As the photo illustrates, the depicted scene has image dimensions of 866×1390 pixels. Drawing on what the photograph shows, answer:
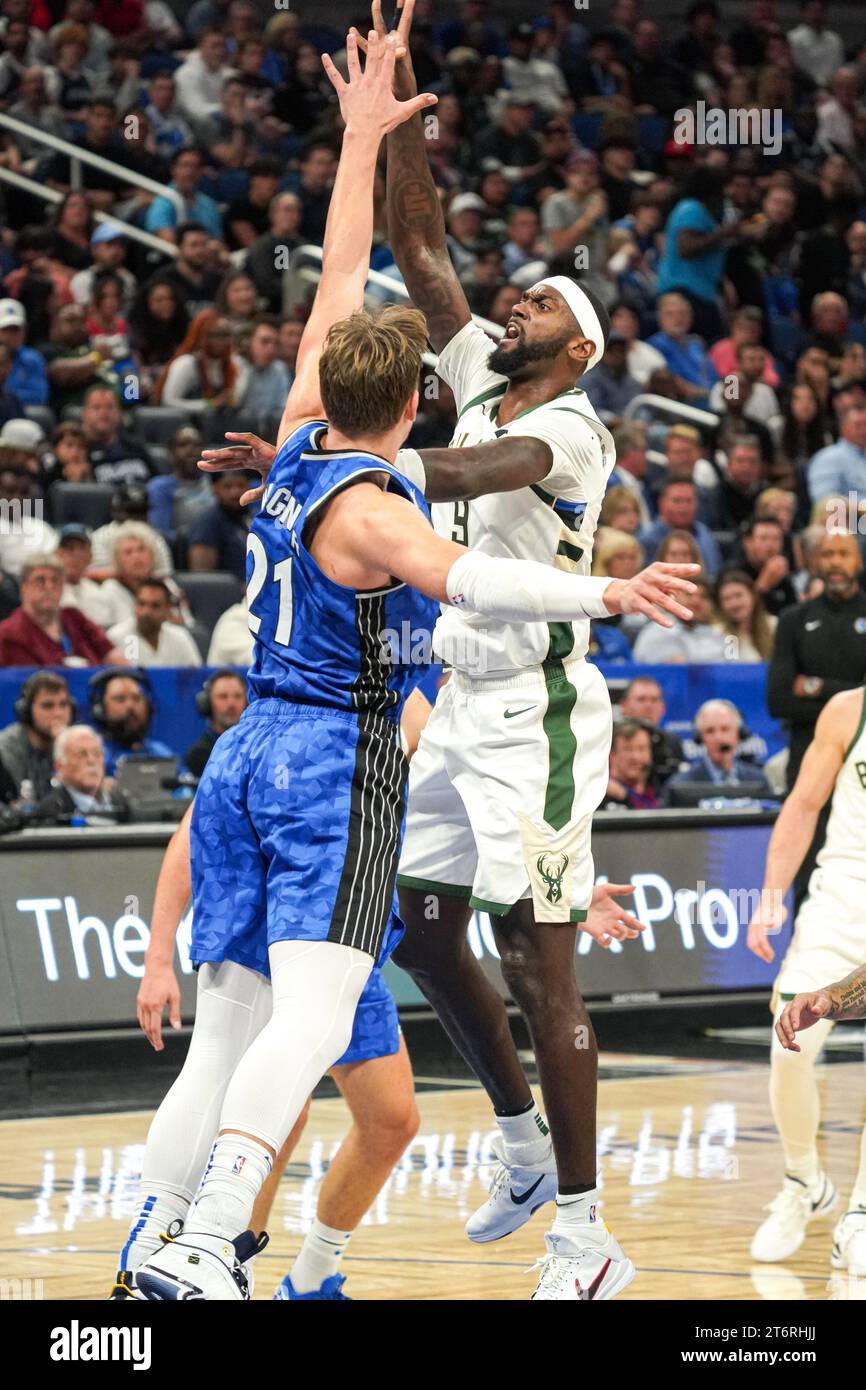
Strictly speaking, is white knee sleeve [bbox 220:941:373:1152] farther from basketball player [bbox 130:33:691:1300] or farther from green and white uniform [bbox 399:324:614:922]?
green and white uniform [bbox 399:324:614:922]

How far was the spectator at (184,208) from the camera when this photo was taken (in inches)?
628

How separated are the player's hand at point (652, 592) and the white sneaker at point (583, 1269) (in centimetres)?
179

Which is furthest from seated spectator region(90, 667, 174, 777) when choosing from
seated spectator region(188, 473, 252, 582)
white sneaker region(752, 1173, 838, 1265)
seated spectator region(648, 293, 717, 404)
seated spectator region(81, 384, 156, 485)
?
seated spectator region(648, 293, 717, 404)

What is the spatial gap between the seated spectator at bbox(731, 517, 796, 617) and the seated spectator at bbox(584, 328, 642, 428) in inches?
80.0

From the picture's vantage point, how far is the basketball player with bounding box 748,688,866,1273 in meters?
6.84

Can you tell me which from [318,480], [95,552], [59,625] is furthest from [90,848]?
[318,480]

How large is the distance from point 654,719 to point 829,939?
5151 millimetres

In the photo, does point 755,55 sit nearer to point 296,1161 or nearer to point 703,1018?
point 703,1018

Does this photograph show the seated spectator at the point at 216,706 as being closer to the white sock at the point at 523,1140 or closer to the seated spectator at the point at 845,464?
the white sock at the point at 523,1140

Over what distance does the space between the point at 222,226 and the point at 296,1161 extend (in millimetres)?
9889

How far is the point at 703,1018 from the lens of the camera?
11.3 metres

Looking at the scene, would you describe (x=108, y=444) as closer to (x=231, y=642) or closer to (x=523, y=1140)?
(x=231, y=642)

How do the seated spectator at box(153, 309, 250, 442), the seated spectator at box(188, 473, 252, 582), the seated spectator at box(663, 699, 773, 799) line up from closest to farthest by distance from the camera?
the seated spectator at box(663, 699, 773, 799) → the seated spectator at box(188, 473, 252, 582) → the seated spectator at box(153, 309, 250, 442)

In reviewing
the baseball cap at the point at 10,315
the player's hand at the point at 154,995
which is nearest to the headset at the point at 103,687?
the baseball cap at the point at 10,315
